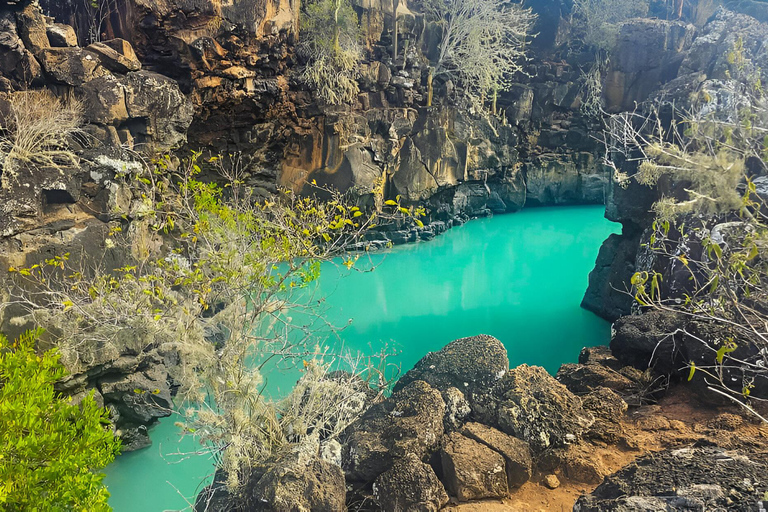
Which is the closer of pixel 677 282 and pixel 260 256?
pixel 260 256

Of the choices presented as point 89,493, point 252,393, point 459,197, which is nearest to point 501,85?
point 459,197

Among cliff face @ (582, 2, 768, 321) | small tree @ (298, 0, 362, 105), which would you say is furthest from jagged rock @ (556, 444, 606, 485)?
small tree @ (298, 0, 362, 105)

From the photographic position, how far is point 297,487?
365cm

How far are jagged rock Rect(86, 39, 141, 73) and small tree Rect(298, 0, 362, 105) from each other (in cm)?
568

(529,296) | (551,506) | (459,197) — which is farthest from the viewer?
(459,197)

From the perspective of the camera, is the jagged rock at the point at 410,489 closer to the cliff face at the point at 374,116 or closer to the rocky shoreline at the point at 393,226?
the rocky shoreline at the point at 393,226

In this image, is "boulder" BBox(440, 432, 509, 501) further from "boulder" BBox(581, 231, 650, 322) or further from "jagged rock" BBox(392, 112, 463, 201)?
"jagged rock" BBox(392, 112, 463, 201)

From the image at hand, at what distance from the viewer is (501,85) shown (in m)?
17.8

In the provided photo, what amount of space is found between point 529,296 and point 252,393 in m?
7.94

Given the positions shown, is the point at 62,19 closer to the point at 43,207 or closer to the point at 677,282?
the point at 43,207

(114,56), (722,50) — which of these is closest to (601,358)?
(722,50)

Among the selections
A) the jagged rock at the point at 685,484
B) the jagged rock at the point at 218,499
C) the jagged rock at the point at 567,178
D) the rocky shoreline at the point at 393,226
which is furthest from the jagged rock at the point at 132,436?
the jagged rock at the point at 567,178

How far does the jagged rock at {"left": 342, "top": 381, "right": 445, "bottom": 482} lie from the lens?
4098 mm

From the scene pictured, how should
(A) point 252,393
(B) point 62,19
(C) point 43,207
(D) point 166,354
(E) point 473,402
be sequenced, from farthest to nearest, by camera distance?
(B) point 62,19 < (D) point 166,354 < (C) point 43,207 < (E) point 473,402 < (A) point 252,393
